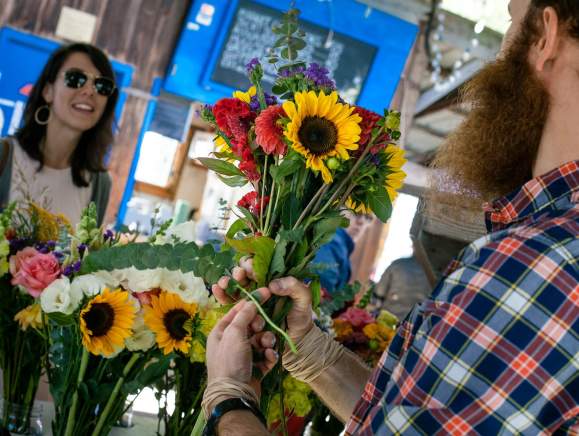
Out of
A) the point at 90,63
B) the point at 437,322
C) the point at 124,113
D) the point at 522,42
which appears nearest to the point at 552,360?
the point at 437,322

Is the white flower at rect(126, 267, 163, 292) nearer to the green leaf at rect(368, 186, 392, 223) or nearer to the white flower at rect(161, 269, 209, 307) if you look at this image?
the white flower at rect(161, 269, 209, 307)

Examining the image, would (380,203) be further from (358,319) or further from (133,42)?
(133,42)

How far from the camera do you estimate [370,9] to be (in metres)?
4.47

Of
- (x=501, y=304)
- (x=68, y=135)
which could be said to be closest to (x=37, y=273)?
(x=501, y=304)

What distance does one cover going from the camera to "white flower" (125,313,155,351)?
1.33 m

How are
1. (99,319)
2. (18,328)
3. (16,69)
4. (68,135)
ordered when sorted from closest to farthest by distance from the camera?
(99,319) → (18,328) → (68,135) → (16,69)

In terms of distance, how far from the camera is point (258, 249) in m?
1.08

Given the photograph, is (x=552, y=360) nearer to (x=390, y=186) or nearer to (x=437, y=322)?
(x=437, y=322)

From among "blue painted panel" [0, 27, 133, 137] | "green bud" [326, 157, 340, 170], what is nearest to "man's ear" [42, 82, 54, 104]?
"blue painted panel" [0, 27, 133, 137]

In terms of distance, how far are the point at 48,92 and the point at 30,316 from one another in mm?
1429

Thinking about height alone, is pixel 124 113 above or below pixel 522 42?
below

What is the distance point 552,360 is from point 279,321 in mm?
495

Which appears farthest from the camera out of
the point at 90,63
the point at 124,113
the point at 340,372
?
the point at 124,113

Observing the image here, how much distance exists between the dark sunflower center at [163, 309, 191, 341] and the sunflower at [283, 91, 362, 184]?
43 centimetres
